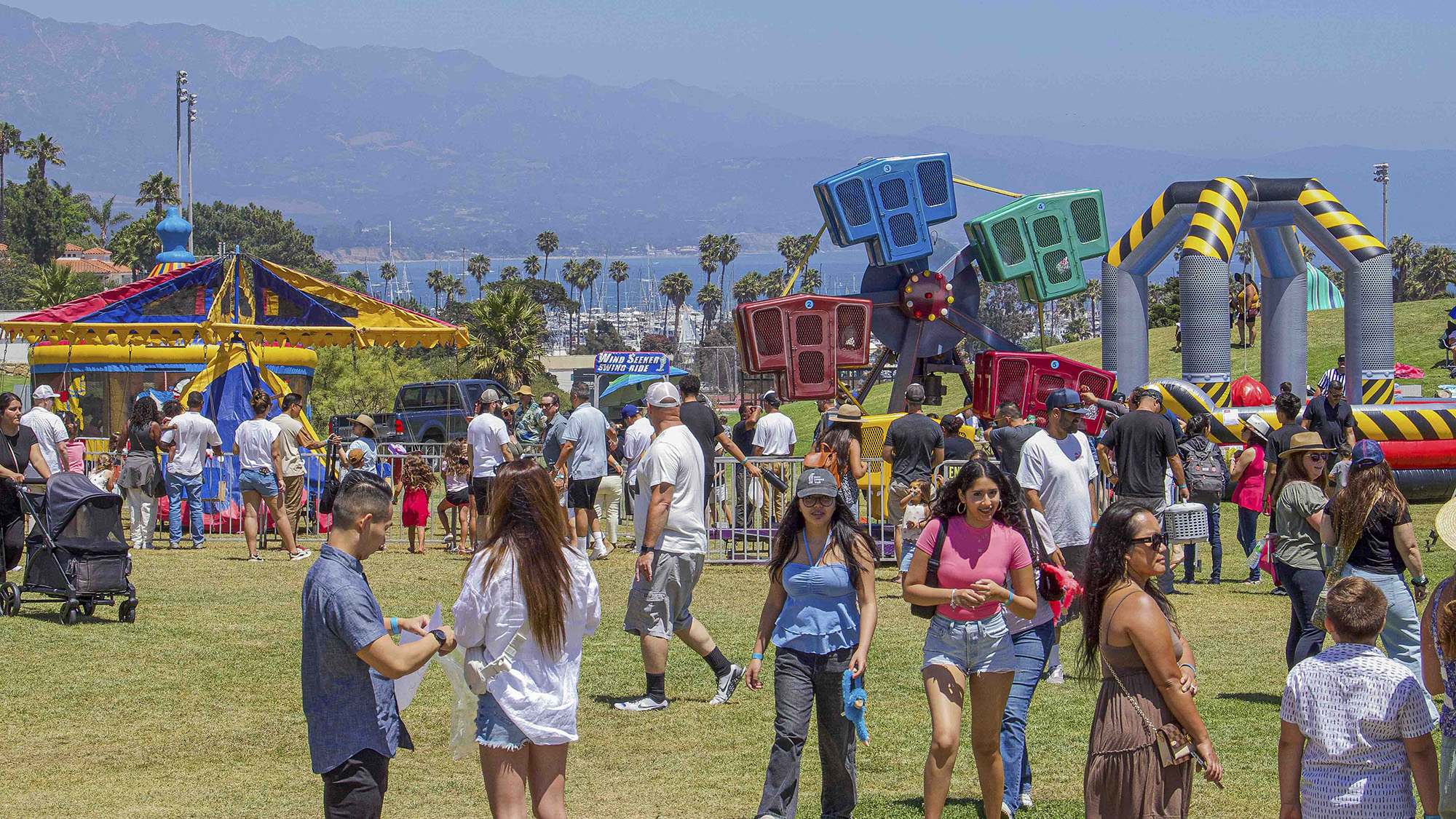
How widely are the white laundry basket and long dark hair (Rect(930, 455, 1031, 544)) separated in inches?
158

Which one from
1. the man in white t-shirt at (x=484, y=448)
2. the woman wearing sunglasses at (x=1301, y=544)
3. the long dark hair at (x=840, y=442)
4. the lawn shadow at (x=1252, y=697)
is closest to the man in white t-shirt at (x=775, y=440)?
the man in white t-shirt at (x=484, y=448)

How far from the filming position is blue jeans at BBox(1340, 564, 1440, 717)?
251 inches

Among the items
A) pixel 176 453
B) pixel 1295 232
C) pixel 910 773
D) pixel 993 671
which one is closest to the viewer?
pixel 993 671

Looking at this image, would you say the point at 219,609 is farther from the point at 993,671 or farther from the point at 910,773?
the point at 993,671

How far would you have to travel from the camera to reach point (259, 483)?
13.8 meters

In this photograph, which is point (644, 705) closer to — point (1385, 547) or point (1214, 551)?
point (1385, 547)

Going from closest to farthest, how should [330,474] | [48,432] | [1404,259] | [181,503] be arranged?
[48,432] < [181,503] < [330,474] < [1404,259]

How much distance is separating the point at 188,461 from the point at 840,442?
724cm

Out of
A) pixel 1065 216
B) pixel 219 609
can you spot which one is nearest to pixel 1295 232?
pixel 1065 216

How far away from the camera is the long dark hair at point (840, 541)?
5.77 meters

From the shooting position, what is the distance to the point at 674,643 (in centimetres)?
1027

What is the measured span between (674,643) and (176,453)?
6952mm

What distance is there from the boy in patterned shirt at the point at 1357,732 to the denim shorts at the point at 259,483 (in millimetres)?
11408

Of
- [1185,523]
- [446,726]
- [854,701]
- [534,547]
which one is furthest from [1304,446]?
[446,726]
